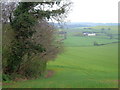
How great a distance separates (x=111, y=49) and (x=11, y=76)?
69.4 meters

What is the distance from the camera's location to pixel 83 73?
38938 mm

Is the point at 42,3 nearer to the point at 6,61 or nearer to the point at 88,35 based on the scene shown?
the point at 6,61

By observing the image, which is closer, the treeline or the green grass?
the green grass

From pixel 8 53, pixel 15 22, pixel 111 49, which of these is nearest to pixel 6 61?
pixel 8 53

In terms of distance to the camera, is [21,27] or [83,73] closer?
[21,27]

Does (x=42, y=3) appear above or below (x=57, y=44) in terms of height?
above

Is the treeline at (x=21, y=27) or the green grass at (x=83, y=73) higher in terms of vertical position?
the treeline at (x=21, y=27)

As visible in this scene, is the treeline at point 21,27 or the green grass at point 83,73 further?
the treeline at point 21,27

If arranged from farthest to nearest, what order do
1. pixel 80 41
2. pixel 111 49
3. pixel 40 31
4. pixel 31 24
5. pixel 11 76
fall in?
pixel 80 41 < pixel 111 49 < pixel 40 31 < pixel 11 76 < pixel 31 24

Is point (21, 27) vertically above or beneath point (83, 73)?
above

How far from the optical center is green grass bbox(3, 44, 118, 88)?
1416 cm

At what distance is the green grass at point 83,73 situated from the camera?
46.4 ft

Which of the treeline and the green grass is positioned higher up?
the treeline

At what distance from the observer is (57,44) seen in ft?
131
